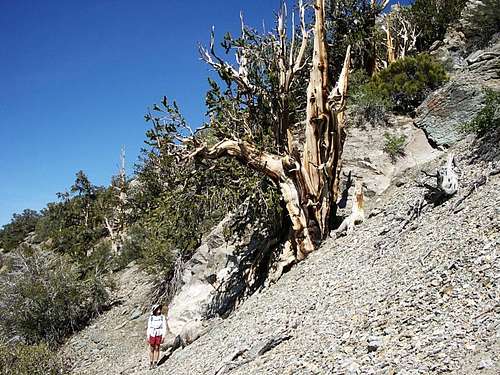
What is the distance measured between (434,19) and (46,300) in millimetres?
20637

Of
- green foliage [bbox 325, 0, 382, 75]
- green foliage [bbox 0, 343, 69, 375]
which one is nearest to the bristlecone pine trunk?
green foliage [bbox 0, 343, 69, 375]

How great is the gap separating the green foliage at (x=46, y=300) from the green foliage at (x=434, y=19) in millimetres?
18314

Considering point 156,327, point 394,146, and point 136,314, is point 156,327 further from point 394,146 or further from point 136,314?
point 394,146

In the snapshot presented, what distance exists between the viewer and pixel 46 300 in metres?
15.0

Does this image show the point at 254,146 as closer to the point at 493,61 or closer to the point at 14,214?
the point at 493,61

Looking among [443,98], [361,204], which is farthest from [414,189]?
[443,98]

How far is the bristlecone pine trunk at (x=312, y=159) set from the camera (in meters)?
10.2

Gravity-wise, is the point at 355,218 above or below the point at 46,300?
below

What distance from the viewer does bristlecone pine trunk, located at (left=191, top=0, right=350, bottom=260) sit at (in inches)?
401

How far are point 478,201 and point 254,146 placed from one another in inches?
192

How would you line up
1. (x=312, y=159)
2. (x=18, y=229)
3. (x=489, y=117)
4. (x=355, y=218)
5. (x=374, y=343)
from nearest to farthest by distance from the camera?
(x=374, y=343)
(x=489, y=117)
(x=355, y=218)
(x=312, y=159)
(x=18, y=229)

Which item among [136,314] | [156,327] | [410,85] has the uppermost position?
[410,85]

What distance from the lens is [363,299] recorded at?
5.97 meters

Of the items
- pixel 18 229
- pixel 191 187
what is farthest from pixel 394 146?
pixel 18 229
